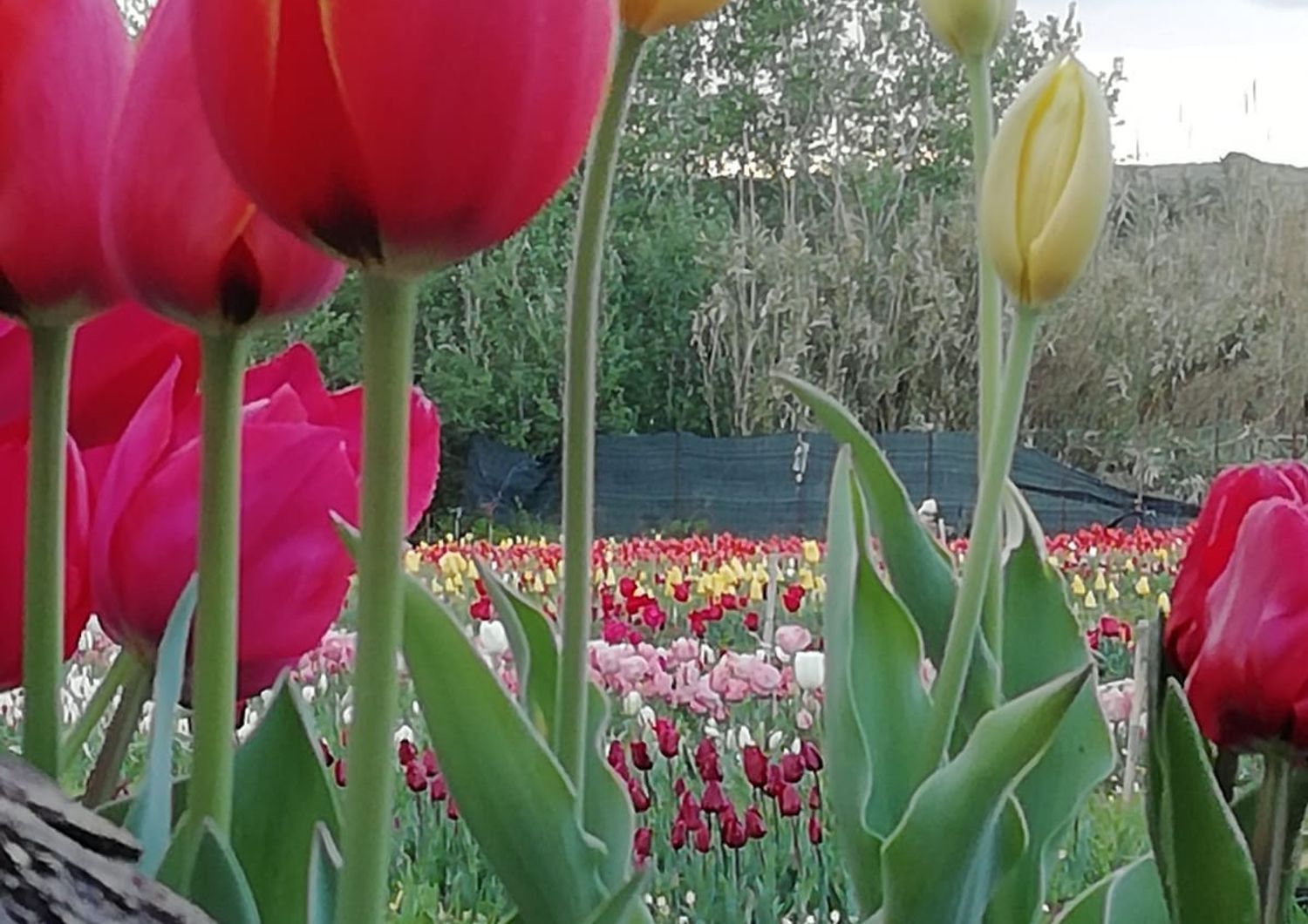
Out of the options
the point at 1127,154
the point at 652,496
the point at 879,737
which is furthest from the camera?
the point at 652,496

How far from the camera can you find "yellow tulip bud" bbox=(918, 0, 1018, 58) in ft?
0.87

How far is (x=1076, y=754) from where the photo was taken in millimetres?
283

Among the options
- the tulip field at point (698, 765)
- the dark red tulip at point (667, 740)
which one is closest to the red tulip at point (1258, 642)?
the tulip field at point (698, 765)

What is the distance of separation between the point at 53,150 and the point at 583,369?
64 millimetres

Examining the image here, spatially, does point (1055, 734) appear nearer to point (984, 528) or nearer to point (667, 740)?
point (984, 528)

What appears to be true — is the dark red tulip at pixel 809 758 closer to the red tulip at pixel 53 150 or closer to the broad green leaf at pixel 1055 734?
the broad green leaf at pixel 1055 734

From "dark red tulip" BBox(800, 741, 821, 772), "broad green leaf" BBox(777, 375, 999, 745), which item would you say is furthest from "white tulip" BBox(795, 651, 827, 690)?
"broad green leaf" BBox(777, 375, 999, 745)

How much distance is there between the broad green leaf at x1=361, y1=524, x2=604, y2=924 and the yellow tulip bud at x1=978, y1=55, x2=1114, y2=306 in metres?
0.09

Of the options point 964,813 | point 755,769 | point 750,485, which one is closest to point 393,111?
point 964,813

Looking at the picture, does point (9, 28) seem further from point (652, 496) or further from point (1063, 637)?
point (652, 496)

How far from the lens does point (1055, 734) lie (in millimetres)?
267

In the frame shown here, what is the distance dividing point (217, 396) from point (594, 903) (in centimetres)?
8

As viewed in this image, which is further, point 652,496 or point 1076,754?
point 652,496

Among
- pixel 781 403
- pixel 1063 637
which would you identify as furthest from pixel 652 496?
pixel 1063 637
